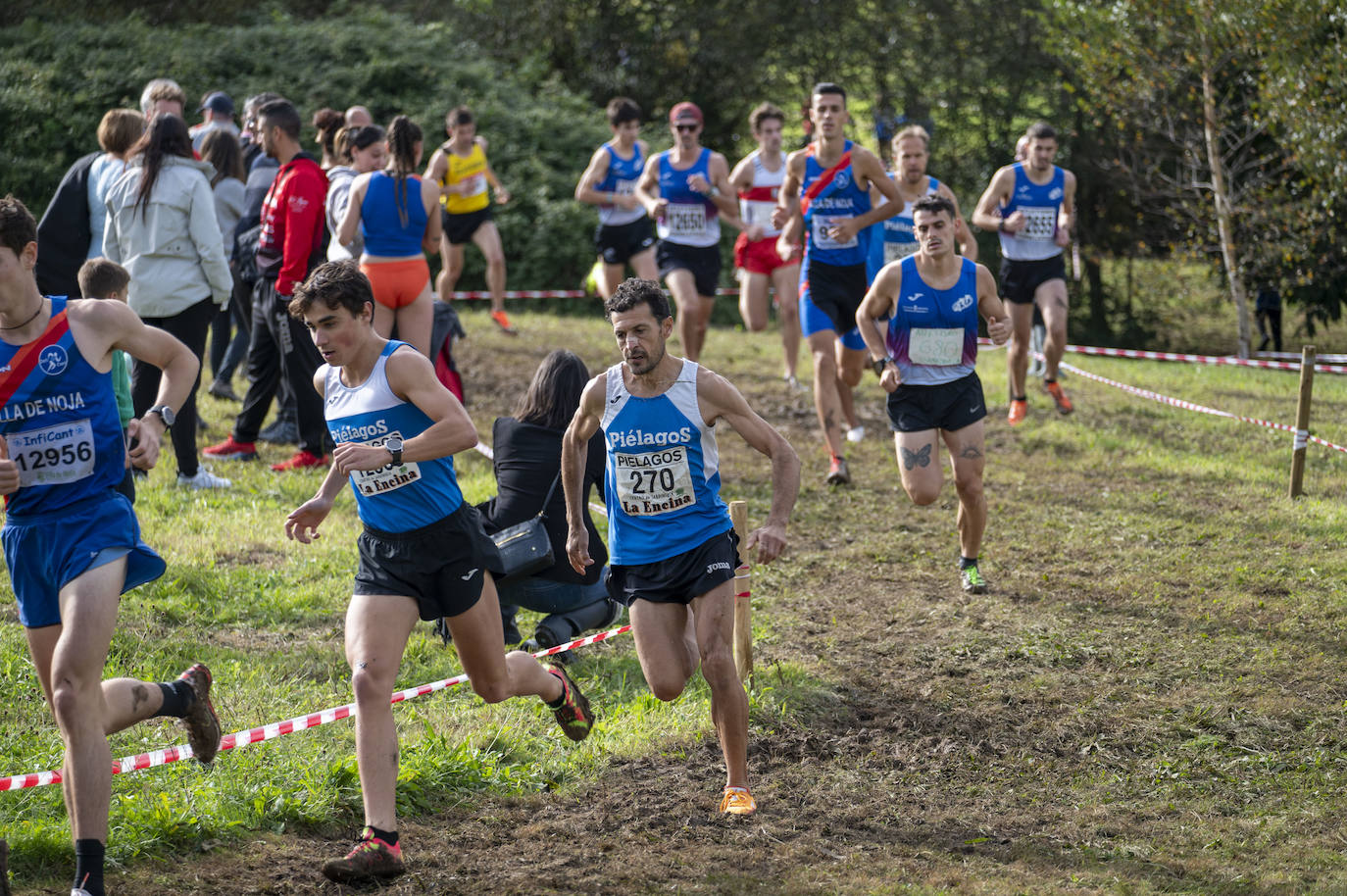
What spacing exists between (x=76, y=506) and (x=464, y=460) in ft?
19.2

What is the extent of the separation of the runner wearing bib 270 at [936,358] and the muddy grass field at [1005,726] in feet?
2.53

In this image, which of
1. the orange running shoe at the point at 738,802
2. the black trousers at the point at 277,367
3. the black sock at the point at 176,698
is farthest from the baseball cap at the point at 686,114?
the black sock at the point at 176,698

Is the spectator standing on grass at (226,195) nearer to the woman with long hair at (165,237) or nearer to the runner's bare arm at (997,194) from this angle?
the woman with long hair at (165,237)

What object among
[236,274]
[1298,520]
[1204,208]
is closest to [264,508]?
[236,274]

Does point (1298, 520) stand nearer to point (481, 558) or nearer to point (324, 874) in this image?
point (481, 558)

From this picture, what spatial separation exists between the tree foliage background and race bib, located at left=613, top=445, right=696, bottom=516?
13159 millimetres

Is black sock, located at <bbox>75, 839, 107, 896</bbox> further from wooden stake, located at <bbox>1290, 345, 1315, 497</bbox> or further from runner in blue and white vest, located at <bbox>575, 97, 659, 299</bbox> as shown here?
runner in blue and white vest, located at <bbox>575, 97, 659, 299</bbox>

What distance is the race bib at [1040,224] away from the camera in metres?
11.6

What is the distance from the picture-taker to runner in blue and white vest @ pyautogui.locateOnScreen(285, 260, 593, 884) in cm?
456

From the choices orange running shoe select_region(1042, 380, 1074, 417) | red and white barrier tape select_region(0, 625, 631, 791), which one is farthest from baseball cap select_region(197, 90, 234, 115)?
orange running shoe select_region(1042, 380, 1074, 417)

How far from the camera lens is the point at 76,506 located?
434cm

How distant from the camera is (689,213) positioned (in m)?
11.7

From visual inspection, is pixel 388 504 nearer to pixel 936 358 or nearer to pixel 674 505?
pixel 674 505

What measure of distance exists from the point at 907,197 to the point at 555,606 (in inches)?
202
